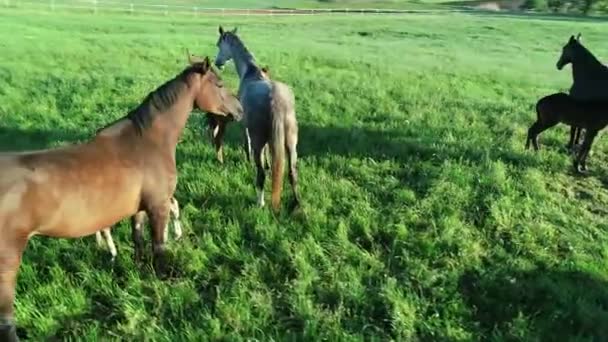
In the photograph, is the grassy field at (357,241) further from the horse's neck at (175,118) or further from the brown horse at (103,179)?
the horse's neck at (175,118)

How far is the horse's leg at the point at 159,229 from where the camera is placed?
18.0ft

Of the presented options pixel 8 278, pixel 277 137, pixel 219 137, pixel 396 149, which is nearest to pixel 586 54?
pixel 396 149

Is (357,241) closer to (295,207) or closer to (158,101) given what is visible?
(295,207)

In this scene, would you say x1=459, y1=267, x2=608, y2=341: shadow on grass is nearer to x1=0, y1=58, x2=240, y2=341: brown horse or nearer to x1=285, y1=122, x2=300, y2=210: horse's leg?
x1=285, y1=122, x2=300, y2=210: horse's leg

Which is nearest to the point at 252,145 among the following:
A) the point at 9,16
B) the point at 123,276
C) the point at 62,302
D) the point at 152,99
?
the point at 152,99

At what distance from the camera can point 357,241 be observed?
6445mm

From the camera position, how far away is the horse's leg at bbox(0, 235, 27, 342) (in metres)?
4.34

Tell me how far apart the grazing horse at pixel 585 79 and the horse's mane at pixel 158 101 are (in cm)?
677

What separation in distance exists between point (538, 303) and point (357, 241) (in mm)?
1885

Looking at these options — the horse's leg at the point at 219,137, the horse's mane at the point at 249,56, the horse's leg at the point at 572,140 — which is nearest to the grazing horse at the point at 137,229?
the horse's leg at the point at 219,137

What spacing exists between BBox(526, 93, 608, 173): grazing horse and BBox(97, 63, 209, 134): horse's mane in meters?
6.16

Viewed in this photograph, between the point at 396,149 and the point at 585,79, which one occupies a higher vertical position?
the point at 585,79

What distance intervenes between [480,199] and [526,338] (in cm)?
277

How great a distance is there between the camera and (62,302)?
204 inches
